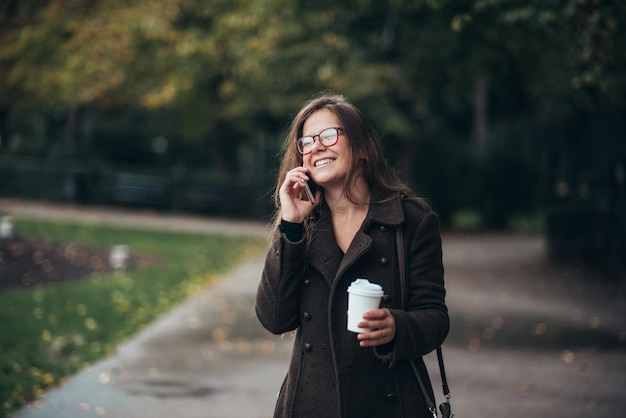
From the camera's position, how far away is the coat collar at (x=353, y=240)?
296cm

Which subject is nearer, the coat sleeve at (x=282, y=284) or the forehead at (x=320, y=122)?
the coat sleeve at (x=282, y=284)

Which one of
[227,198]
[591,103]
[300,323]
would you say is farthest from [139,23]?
[300,323]

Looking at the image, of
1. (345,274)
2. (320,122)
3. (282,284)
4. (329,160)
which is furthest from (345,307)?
(320,122)

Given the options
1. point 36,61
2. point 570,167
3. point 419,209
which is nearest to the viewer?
point 419,209

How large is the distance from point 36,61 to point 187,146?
1427cm

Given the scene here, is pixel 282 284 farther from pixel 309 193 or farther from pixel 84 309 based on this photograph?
pixel 84 309

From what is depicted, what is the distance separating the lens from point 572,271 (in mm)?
15289

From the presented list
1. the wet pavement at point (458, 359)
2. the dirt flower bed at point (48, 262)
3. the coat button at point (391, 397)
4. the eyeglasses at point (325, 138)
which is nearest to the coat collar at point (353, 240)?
the eyeglasses at point (325, 138)

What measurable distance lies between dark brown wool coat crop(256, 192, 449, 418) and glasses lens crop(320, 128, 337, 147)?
11.0 inches

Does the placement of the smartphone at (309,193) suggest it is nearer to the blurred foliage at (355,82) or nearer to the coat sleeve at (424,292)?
the coat sleeve at (424,292)

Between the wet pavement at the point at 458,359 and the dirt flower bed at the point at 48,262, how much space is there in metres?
2.00

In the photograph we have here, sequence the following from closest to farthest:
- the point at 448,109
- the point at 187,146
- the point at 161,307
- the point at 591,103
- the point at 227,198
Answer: the point at 161,307
the point at 591,103
the point at 227,198
the point at 448,109
the point at 187,146

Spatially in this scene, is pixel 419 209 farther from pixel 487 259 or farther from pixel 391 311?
pixel 487 259

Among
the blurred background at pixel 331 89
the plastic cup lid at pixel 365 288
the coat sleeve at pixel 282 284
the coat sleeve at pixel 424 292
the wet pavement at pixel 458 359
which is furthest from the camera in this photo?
the blurred background at pixel 331 89
